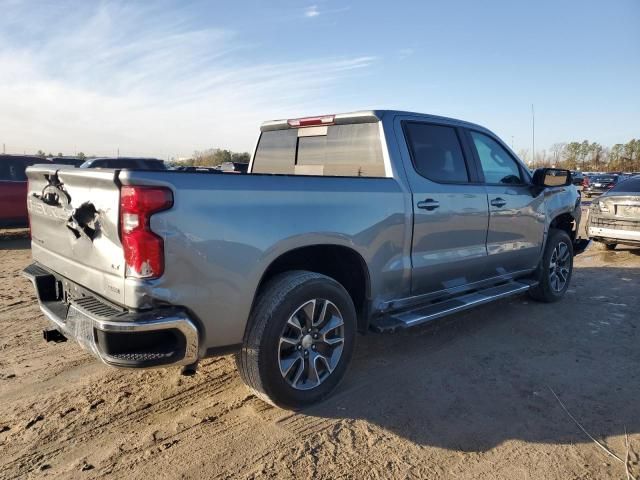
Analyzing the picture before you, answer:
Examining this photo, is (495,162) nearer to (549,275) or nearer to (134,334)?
(549,275)

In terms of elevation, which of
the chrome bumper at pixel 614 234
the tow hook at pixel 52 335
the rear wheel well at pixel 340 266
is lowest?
the tow hook at pixel 52 335

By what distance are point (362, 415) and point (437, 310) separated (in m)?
1.17

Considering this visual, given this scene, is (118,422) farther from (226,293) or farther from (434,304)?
(434,304)

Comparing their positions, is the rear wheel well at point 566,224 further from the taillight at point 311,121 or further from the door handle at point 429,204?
the taillight at point 311,121

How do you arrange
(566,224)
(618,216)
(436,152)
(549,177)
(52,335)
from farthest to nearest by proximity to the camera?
(618,216), (566,224), (549,177), (436,152), (52,335)

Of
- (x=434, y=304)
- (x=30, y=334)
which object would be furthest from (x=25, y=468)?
(x=434, y=304)

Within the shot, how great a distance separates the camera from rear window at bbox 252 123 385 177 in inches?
157

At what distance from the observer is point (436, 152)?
4242 mm

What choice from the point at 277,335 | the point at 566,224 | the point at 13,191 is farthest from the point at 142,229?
the point at 13,191

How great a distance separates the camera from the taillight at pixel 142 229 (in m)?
2.44

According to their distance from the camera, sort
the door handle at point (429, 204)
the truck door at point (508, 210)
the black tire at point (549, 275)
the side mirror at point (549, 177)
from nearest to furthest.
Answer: the door handle at point (429, 204), the truck door at point (508, 210), the side mirror at point (549, 177), the black tire at point (549, 275)

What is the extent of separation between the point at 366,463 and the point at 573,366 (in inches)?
90.1

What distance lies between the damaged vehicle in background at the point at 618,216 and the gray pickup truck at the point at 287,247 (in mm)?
5225

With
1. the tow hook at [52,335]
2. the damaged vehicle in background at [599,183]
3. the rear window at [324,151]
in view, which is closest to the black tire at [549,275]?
the rear window at [324,151]
